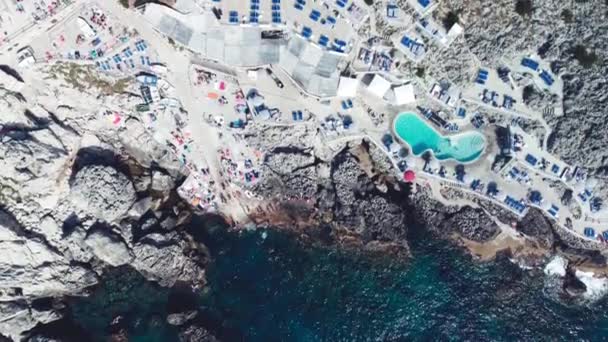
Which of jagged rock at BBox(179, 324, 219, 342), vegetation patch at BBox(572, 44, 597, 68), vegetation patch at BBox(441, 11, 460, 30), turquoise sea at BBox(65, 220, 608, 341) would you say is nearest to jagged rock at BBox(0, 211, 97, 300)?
jagged rock at BBox(179, 324, 219, 342)

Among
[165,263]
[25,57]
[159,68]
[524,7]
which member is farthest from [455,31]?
[25,57]

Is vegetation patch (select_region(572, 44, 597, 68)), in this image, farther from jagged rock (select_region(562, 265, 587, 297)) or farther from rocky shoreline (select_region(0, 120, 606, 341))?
jagged rock (select_region(562, 265, 587, 297))

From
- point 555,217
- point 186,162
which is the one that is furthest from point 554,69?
point 186,162

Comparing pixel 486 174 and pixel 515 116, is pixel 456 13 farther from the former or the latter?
pixel 486 174

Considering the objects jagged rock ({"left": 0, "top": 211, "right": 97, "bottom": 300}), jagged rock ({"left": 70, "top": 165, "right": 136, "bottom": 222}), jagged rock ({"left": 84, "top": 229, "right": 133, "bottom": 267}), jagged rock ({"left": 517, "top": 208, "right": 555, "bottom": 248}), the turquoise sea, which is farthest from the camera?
the turquoise sea

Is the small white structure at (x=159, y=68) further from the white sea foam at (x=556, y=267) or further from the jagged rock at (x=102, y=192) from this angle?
the white sea foam at (x=556, y=267)

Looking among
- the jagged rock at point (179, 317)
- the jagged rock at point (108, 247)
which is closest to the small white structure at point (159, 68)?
the jagged rock at point (108, 247)

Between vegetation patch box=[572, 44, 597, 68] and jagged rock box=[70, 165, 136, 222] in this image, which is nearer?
vegetation patch box=[572, 44, 597, 68]

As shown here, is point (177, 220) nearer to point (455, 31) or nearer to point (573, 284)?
point (455, 31)
